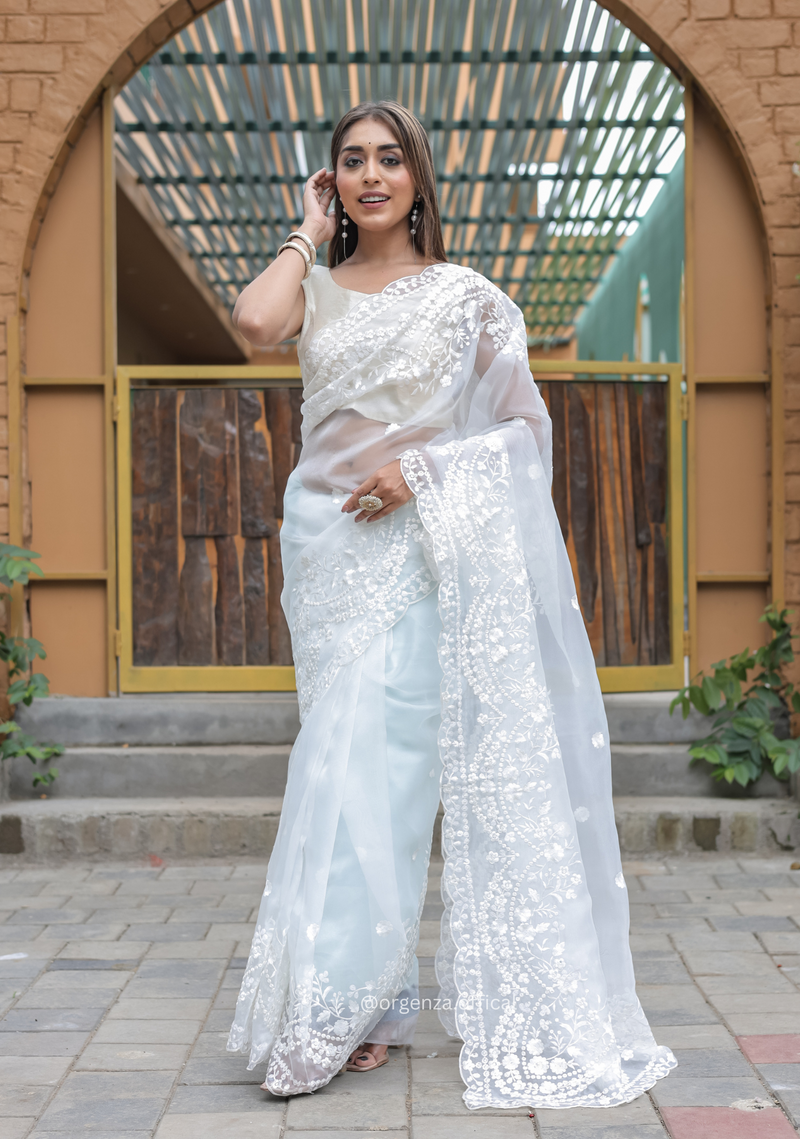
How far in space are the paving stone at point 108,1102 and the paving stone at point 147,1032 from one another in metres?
0.18

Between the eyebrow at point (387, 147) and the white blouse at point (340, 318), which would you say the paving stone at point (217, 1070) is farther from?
the eyebrow at point (387, 147)

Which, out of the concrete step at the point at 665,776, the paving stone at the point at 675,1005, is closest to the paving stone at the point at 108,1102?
the paving stone at the point at 675,1005

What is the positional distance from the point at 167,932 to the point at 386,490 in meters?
1.70

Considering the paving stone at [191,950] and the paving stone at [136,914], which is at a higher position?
the paving stone at [191,950]

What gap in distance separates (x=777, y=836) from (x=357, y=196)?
2803mm

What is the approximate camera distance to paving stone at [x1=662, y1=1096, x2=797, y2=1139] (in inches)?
77.7

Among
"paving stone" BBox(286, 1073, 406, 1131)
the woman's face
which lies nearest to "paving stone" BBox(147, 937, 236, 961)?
"paving stone" BBox(286, 1073, 406, 1131)

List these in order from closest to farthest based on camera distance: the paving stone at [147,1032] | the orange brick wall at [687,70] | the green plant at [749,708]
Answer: the paving stone at [147,1032], the green plant at [749,708], the orange brick wall at [687,70]

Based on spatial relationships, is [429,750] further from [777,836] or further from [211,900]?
[777,836]

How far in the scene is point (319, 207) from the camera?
246 cm

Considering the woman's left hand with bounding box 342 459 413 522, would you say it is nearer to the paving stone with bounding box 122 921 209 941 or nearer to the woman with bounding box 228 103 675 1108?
the woman with bounding box 228 103 675 1108

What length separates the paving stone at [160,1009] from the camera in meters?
2.62

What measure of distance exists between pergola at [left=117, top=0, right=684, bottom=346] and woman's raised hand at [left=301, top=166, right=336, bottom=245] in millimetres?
2885

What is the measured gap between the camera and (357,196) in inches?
93.0
